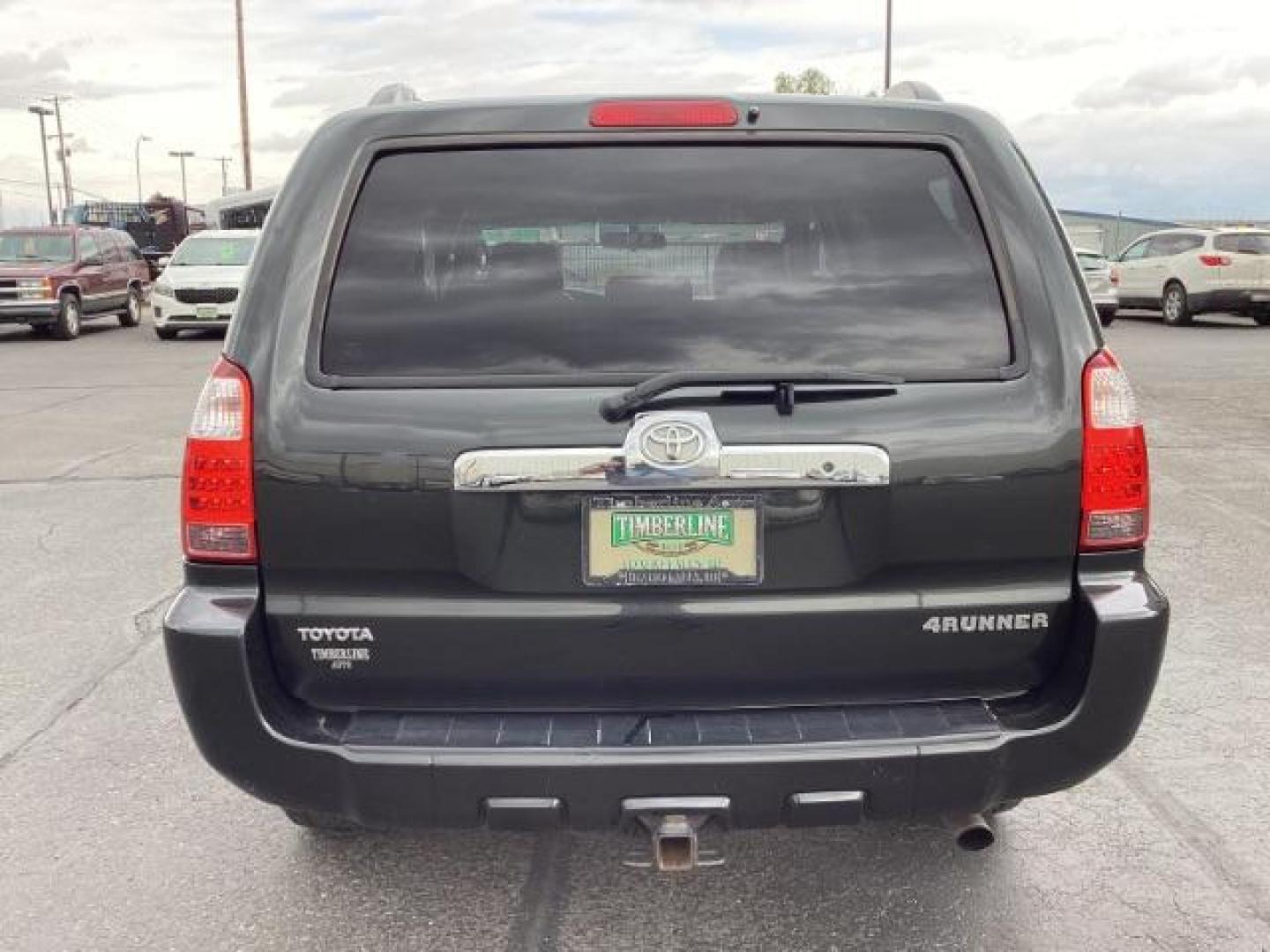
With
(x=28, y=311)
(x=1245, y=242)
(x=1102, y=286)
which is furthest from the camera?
(x=1102, y=286)

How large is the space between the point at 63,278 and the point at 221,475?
20654mm

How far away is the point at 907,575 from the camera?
2.45 meters

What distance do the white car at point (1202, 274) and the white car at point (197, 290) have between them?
51.1 ft

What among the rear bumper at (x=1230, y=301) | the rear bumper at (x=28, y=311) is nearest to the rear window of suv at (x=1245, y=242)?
the rear bumper at (x=1230, y=301)

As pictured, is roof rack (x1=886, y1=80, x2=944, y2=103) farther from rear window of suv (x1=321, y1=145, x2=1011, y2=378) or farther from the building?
the building

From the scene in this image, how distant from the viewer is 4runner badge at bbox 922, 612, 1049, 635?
2.46 m

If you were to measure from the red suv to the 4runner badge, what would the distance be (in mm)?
21042

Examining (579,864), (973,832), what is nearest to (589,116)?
(973,832)

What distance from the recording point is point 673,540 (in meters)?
2.41

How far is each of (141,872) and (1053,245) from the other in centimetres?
275

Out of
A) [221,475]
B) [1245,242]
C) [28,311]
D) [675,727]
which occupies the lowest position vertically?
[28,311]

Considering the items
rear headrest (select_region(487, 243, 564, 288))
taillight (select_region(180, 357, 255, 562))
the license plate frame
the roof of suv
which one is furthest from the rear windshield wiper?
taillight (select_region(180, 357, 255, 562))

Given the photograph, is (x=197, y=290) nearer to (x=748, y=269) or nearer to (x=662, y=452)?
(x=748, y=269)

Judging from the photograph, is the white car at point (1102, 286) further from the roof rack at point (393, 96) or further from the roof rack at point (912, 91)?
the roof rack at point (393, 96)
